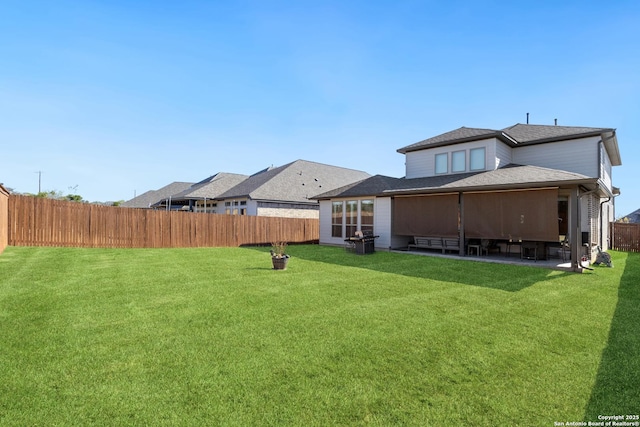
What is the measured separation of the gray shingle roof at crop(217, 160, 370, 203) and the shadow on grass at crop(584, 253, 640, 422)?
19.5 meters

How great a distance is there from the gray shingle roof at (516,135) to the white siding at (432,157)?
10.1 inches

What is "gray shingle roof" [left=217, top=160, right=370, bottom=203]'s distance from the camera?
80.7 ft

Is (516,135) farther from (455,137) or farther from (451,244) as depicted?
(451,244)

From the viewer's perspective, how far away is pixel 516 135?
16.4m

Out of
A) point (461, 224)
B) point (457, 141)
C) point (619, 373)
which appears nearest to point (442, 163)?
point (457, 141)

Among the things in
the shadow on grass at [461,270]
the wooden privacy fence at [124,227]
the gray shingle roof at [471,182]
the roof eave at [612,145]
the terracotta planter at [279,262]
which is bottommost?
the shadow on grass at [461,270]

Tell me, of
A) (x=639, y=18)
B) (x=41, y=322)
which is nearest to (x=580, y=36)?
(x=639, y=18)

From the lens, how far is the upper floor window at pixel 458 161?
15.5 m

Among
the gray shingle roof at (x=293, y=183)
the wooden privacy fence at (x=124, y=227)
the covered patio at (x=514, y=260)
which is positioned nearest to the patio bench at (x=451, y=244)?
the covered patio at (x=514, y=260)

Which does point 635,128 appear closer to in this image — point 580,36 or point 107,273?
point 580,36

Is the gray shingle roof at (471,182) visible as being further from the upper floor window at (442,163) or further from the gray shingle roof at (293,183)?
the gray shingle roof at (293,183)

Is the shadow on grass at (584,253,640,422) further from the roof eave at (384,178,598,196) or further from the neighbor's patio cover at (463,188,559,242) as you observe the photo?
the neighbor's patio cover at (463,188,559,242)

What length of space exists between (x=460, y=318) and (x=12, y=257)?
13642 mm

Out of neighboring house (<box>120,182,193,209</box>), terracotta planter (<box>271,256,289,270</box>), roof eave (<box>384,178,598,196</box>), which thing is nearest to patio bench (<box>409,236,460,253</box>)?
roof eave (<box>384,178,598,196</box>)
